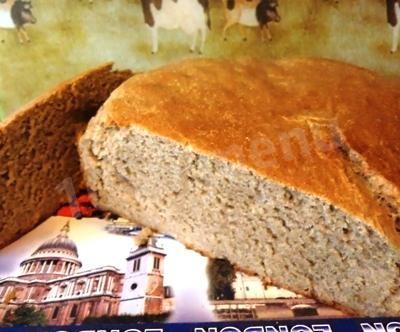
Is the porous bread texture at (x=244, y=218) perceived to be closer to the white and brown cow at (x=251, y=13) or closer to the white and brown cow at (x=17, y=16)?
the white and brown cow at (x=17, y=16)

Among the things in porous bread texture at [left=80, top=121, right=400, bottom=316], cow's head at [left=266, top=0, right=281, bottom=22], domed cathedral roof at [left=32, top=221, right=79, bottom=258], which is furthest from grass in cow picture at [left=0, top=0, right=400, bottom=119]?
domed cathedral roof at [left=32, top=221, right=79, bottom=258]

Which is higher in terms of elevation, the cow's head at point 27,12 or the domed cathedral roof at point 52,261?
the cow's head at point 27,12

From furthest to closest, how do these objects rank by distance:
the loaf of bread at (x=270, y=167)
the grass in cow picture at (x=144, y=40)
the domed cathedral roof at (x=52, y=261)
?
the grass in cow picture at (x=144, y=40) → the domed cathedral roof at (x=52, y=261) → the loaf of bread at (x=270, y=167)

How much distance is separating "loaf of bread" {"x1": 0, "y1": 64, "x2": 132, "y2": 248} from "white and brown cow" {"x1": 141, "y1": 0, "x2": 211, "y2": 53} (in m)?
0.19

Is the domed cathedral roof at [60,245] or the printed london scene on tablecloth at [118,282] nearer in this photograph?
the printed london scene on tablecloth at [118,282]

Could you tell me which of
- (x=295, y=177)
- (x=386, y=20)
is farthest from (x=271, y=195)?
(x=386, y=20)

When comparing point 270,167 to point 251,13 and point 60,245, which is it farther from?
point 60,245

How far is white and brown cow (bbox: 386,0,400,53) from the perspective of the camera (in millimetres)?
1839

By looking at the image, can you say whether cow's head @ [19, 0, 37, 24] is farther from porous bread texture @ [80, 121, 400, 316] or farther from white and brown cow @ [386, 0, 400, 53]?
white and brown cow @ [386, 0, 400, 53]

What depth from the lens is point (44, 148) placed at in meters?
1.81

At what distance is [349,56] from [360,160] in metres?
0.47

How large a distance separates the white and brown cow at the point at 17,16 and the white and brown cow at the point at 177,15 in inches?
14.0

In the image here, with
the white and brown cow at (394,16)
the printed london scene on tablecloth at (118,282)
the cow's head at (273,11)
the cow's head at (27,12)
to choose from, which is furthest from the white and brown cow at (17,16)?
the white and brown cow at (394,16)

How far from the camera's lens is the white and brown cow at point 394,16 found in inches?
72.4
